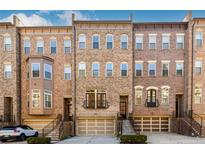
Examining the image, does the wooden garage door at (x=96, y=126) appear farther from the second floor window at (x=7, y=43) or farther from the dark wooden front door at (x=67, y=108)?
the second floor window at (x=7, y=43)

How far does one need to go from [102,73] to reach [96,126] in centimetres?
502

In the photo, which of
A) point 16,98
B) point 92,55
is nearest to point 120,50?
point 92,55

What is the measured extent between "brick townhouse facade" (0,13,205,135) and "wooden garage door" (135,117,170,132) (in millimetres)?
95

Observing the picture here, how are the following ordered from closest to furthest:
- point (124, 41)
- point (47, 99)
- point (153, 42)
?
1. point (47, 99)
2. point (124, 41)
3. point (153, 42)

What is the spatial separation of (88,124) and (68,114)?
254 centimetres

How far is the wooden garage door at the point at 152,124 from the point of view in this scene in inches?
952

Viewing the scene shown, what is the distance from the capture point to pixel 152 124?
79.7 ft

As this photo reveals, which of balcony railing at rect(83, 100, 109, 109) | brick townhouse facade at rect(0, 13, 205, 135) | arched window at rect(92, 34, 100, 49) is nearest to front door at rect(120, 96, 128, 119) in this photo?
brick townhouse facade at rect(0, 13, 205, 135)

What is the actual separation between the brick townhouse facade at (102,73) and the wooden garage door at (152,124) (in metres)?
0.09

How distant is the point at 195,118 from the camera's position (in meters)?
22.9

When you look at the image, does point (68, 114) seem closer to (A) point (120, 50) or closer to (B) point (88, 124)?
(B) point (88, 124)

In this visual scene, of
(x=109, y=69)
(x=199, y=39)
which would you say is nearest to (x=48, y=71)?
(x=109, y=69)

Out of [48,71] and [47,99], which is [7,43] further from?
[47,99]

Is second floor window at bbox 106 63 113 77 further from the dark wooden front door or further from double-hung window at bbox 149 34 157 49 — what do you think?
the dark wooden front door
